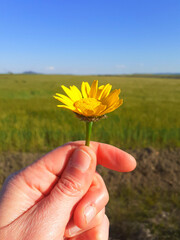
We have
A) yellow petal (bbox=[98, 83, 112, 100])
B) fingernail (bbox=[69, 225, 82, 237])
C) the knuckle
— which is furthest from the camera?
fingernail (bbox=[69, 225, 82, 237])

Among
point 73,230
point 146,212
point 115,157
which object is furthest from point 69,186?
point 146,212

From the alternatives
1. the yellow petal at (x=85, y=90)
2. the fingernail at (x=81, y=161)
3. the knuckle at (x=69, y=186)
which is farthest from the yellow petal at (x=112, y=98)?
the knuckle at (x=69, y=186)

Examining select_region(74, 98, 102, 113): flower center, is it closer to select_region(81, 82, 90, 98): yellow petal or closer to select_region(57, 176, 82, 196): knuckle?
select_region(81, 82, 90, 98): yellow petal

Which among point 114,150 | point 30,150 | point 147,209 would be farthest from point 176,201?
point 30,150

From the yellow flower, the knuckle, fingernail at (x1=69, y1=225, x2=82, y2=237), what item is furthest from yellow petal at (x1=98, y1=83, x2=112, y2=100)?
fingernail at (x1=69, y1=225, x2=82, y2=237)

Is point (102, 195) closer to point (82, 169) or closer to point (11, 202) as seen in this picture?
point (82, 169)

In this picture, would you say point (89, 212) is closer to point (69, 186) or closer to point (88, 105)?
point (69, 186)

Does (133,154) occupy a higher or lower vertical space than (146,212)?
higher
